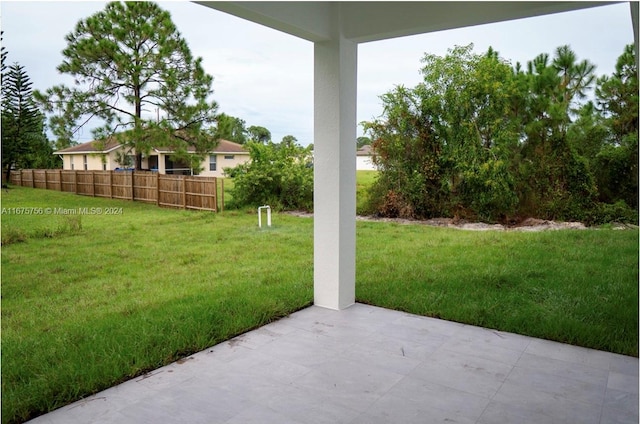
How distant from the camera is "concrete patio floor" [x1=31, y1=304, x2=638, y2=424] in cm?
225

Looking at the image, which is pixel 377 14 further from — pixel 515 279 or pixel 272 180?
pixel 272 180

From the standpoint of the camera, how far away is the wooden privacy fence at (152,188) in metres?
7.46

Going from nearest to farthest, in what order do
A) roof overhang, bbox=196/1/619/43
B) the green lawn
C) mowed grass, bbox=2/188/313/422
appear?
mowed grass, bbox=2/188/313/422, roof overhang, bbox=196/1/619/43, the green lawn

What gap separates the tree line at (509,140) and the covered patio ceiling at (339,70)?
172 inches

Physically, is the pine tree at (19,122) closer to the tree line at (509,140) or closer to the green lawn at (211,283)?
the green lawn at (211,283)

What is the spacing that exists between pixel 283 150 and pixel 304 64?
161 centimetres

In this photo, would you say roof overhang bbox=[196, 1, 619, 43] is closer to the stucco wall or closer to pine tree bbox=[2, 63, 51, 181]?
pine tree bbox=[2, 63, 51, 181]

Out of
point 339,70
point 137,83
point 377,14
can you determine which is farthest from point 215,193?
point 377,14

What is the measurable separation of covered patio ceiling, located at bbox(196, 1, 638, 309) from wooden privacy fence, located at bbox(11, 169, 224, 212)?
481cm

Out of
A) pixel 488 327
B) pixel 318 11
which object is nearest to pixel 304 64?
pixel 318 11

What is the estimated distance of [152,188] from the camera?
831cm

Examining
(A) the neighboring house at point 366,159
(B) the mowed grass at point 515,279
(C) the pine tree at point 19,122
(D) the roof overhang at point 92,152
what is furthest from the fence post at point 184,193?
(B) the mowed grass at point 515,279

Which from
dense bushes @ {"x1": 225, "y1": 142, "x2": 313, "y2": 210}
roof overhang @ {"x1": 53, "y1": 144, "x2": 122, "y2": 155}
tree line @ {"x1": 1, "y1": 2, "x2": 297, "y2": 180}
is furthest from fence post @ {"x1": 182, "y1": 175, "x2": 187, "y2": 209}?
roof overhang @ {"x1": 53, "y1": 144, "x2": 122, "y2": 155}

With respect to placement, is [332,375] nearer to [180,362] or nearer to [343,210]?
[180,362]
